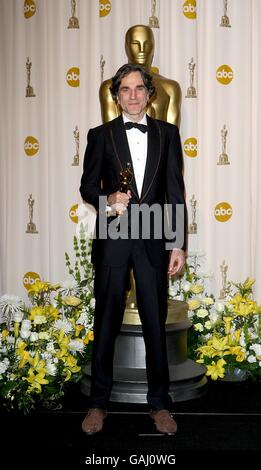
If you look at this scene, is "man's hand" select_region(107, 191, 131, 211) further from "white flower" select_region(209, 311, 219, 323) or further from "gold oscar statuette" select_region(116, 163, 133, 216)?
"white flower" select_region(209, 311, 219, 323)

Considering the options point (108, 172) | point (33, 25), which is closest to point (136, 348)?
point (108, 172)

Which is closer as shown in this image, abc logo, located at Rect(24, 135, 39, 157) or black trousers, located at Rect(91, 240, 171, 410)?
black trousers, located at Rect(91, 240, 171, 410)

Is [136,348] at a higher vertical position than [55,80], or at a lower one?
lower

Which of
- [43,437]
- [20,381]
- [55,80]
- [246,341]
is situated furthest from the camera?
[55,80]

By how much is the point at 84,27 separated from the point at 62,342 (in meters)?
2.36

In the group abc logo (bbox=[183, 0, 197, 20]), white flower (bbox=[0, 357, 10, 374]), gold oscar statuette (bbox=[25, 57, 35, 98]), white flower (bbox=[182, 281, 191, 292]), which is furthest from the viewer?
gold oscar statuette (bbox=[25, 57, 35, 98])

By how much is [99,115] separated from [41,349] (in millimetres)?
1863

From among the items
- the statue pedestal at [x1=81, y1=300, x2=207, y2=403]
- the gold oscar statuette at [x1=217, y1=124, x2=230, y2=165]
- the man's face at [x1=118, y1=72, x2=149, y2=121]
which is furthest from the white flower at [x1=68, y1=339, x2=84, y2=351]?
the gold oscar statuette at [x1=217, y1=124, x2=230, y2=165]

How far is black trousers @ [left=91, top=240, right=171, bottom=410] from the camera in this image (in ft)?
8.55

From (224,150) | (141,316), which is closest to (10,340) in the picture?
(141,316)

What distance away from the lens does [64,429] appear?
272 cm

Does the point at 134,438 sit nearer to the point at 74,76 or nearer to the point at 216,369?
the point at 216,369

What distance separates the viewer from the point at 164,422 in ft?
8.55
